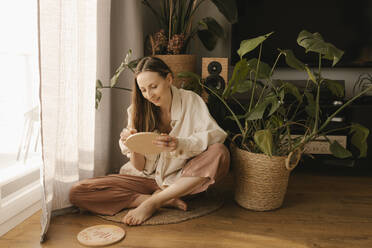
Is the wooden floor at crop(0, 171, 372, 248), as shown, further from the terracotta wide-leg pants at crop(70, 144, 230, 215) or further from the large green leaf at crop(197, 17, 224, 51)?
the large green leaf at crop(197, 17, 224, 51)

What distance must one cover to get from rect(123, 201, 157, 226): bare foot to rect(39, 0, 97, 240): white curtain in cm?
33

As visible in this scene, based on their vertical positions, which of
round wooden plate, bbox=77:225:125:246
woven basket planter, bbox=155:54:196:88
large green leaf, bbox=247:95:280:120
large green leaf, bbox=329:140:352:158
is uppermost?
woven basket planter, bbox=155:54:196:88

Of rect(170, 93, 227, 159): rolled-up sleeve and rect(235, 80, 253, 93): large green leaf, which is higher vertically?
rect(235, 80, 253, 93): large green leaf

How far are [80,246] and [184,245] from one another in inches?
15.9

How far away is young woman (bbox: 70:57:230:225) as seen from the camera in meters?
1.52

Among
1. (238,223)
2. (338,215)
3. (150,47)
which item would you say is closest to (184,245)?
(238,223)

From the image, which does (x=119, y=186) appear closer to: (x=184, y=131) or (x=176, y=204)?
(x=176, y=204)

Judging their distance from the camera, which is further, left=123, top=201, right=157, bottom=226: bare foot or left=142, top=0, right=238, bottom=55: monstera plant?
left=142, top=0, right=238, bottom=55: monstera plant

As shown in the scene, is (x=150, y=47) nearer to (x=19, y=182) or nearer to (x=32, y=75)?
(x=32, y=75)

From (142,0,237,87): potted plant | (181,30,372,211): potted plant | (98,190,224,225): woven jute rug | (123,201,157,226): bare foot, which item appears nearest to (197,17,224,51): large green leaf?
(142,0,237,87): potted plant

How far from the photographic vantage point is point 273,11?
2.39m

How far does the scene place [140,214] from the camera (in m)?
1.50

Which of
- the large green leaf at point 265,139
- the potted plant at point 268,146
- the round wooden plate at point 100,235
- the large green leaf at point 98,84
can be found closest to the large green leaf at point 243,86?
the potted plant at point 268,146

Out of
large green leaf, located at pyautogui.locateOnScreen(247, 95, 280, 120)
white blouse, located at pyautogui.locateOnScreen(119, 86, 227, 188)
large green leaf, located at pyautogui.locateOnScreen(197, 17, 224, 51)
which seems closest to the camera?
large green leaf, located at pyautogui.locateOnScreen(247, 95, 280, 120)
